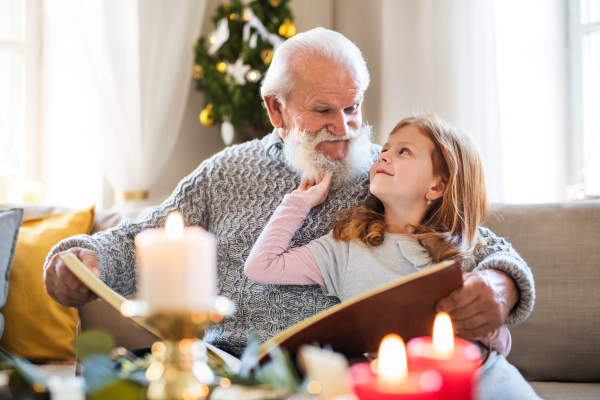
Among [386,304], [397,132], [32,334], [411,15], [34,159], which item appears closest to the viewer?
[386,304]

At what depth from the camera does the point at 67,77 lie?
319 cm

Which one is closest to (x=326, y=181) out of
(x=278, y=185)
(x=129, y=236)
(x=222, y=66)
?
(x=278, y=185)

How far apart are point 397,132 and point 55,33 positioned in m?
2.43

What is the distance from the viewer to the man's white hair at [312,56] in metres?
1.72

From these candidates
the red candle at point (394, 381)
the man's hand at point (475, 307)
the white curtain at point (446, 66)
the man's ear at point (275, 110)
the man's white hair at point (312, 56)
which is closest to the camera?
the red candle at point (394, 381)

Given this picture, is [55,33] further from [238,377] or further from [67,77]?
[238,377]

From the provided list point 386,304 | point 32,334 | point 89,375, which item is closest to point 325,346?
point 386,304

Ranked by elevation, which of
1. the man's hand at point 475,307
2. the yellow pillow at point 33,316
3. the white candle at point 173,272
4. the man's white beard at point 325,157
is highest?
the man's white beard at point 325,157

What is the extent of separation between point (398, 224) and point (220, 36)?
7.19 ft

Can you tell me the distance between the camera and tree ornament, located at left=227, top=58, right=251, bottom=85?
3.17 m

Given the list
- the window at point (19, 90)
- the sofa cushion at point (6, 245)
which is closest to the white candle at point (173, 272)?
the sofa cushion at point (6, 245)

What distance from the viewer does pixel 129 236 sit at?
1.61 meters

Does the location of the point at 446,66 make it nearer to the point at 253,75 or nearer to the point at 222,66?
the point at 253,75

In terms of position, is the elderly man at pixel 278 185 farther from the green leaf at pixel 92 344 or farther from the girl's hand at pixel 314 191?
the green leaf at pixel 92 344
